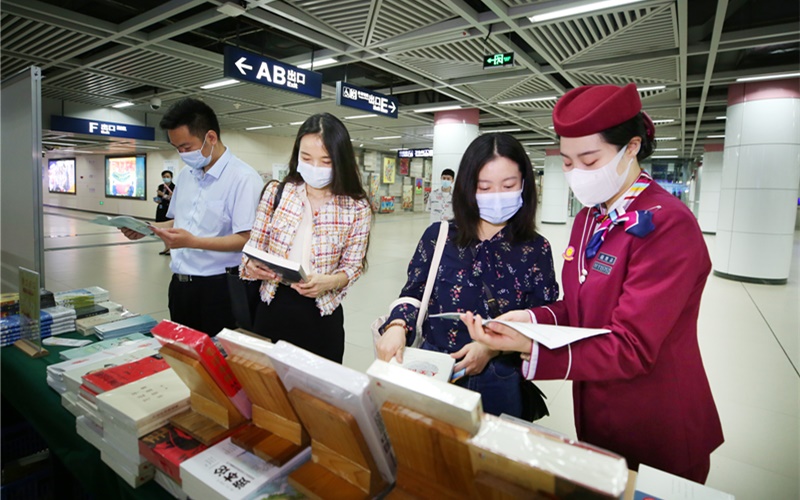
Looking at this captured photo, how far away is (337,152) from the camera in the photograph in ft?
6.02

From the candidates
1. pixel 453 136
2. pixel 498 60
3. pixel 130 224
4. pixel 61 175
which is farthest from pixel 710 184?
pixel 61 175

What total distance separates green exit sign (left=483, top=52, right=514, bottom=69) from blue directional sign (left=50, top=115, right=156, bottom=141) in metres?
9.48

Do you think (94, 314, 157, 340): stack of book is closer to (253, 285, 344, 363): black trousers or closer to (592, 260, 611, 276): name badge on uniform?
(253, 285, 344, 363): black trousers

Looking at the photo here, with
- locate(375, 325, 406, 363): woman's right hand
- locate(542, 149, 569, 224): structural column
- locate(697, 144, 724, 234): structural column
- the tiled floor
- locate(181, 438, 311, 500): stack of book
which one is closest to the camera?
locate(181, 438, 311, 500): stack of book

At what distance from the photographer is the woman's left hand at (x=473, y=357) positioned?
1.29 metres

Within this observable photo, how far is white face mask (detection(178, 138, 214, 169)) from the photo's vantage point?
2.26m

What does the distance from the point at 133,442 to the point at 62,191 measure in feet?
96.9

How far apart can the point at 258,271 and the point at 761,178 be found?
873cm

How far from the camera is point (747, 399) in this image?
3.20 m

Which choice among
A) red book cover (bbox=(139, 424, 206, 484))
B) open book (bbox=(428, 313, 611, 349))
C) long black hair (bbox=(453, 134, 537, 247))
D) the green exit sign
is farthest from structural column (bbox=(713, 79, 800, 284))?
red book cover (bbox=(139, 424, 206, 484))

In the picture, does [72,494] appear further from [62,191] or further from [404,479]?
[62,191]

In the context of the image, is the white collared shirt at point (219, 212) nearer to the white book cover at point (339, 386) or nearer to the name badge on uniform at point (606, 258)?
the white book cover at point (339, 386)

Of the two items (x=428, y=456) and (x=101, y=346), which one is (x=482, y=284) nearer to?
(x=428, y=456)

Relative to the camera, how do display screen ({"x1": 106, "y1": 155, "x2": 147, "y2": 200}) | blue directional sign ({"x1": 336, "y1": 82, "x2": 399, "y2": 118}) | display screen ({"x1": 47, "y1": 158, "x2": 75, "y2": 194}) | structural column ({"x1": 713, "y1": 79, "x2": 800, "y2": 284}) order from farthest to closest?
display screen ({"x1": 47, "y1": 158, "x2": 75, "y2": 194}) → display screen ({"x1": 106, "y1": 155, "x2": 147, "y2": 200}) → structural column ({"x1": 713, "y1": 79, "x2": 800, "y2": 284}) → blue directional sign ({"x1": 336, "y1": 82, "x2": 399, "y2": 118})
